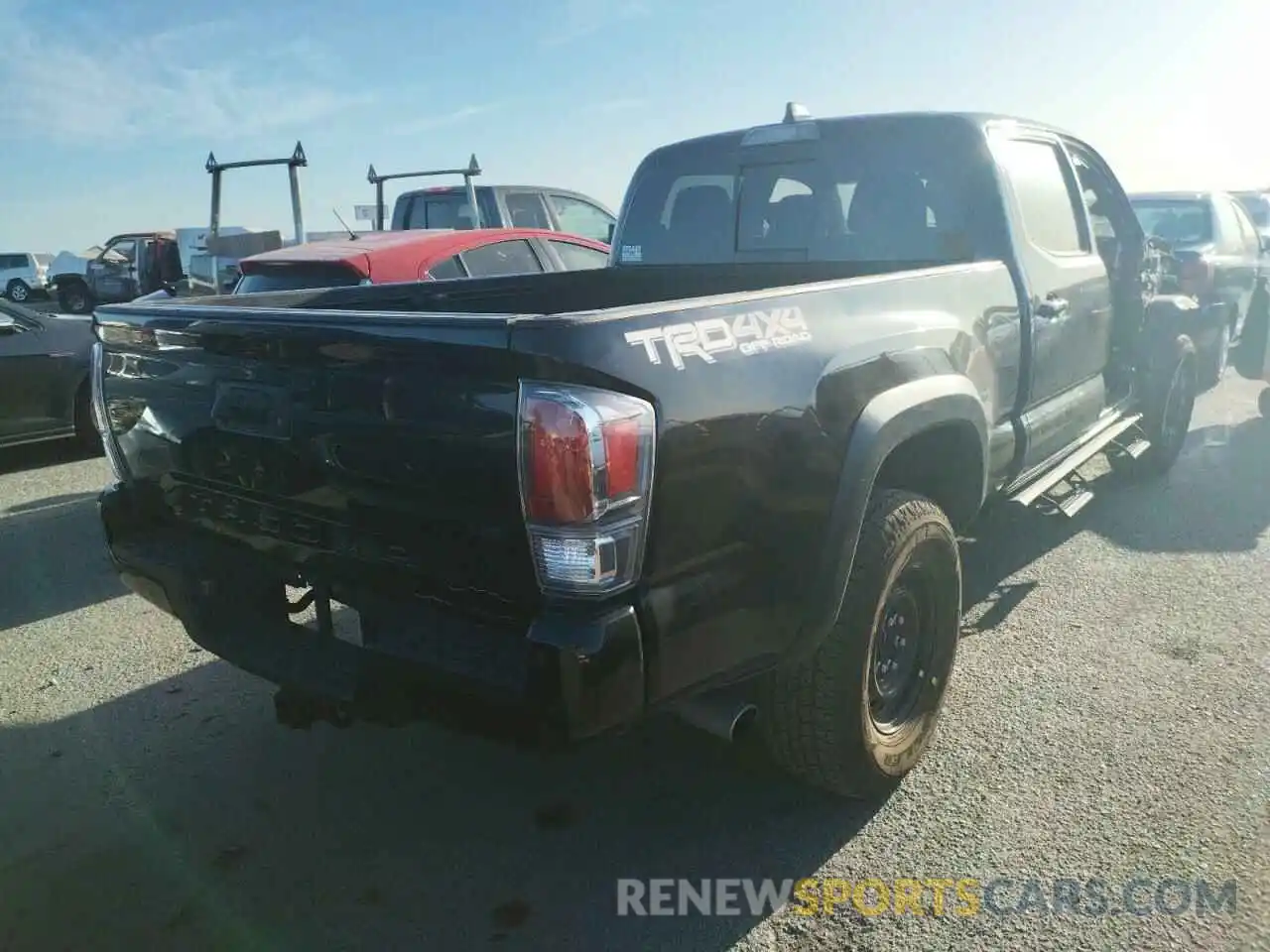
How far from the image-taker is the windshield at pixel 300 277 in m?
6.31

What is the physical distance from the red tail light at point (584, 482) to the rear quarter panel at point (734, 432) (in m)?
0.04

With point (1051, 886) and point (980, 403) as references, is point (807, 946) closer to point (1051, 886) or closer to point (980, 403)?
point (1051, 886)

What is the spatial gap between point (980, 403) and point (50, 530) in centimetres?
517

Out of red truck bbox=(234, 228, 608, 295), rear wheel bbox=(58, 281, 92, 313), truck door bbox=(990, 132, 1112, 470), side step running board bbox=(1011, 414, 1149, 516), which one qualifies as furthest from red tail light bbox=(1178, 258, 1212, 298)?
rear wheel bbox=(58, 281, 92, 313)

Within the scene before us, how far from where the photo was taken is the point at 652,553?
205 centimetres

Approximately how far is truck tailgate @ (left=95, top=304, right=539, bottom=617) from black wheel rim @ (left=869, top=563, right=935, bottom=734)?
1301 mm

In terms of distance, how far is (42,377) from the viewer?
7.39 metres

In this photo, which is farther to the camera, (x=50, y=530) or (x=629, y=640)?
(x=50, y=530)

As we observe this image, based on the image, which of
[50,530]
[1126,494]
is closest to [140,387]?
[50,530]

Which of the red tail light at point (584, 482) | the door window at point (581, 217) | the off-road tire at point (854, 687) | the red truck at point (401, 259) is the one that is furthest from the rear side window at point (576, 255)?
the red tail light at point (584, 482)

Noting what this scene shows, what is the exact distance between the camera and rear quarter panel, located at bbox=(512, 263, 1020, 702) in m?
2.03

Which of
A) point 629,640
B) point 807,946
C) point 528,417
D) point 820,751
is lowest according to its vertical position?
point 807,946

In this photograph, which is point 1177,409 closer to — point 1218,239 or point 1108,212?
point 1108,212

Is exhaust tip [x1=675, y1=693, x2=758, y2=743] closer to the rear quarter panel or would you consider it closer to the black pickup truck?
the black pickup truck
